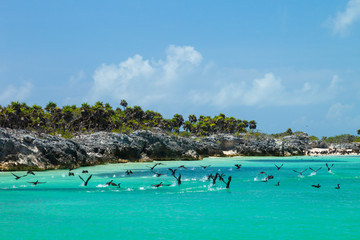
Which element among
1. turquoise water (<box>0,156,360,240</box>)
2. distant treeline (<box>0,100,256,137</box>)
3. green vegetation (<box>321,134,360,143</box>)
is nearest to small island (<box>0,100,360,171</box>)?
distant treeline (<box>0,100,256,137</box>)

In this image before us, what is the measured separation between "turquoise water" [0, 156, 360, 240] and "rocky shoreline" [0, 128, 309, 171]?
17.6 metres

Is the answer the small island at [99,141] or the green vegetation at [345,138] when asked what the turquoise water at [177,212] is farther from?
the green vegetation at [345,138]

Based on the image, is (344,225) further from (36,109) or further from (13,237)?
(36,109)

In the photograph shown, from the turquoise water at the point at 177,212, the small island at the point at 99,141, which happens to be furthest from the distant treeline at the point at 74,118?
the turquoise water at the point at 177,212

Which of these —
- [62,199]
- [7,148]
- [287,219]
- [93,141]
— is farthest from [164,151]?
[287,219]

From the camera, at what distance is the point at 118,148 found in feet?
266

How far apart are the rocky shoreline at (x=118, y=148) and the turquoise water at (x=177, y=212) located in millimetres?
17574

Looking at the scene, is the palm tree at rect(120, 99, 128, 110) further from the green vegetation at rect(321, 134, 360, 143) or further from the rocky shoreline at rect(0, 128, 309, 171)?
the green vegetation at rect(321, 134, 360, 143)

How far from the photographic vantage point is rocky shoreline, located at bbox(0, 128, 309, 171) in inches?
2203

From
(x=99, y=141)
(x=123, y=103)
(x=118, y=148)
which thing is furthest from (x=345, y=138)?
(x=99, y=141)

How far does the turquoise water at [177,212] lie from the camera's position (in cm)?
2017

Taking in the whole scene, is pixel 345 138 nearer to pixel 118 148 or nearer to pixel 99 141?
pixel 118 148

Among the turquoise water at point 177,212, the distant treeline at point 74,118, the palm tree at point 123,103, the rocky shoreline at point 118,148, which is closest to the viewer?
the turquoise water at point 177,212

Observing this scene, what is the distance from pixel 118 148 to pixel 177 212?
186 feet
